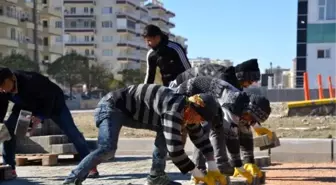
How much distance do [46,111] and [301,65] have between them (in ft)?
114

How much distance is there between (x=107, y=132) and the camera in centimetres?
607

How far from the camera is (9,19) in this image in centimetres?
6681

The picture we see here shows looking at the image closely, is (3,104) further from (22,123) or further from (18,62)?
(18,62)

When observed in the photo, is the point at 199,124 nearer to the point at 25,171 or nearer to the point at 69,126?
the point at 69,126

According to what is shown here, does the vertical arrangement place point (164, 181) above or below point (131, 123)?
below

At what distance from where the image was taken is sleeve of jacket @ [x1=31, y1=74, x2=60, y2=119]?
24.3 ft

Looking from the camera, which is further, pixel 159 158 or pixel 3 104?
pixel 3 104

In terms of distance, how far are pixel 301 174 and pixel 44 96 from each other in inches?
132

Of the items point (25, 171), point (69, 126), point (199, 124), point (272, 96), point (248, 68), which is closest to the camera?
point (199, 124)

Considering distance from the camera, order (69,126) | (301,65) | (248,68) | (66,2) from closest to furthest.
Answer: (248,68) < (69,126) < (301,65) < (66,2)

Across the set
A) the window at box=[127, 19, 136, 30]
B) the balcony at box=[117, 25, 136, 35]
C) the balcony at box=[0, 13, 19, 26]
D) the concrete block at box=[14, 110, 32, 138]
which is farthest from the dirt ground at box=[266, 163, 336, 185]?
the window at box=[127, 19, 136, 30]

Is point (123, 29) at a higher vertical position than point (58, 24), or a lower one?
higher

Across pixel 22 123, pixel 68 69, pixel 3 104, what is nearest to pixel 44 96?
pixel 3 104

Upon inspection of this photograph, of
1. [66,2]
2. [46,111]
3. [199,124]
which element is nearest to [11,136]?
[46,111]
